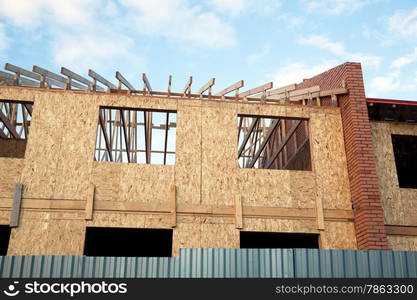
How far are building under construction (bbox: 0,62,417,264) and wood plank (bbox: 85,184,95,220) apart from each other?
1.2 inches

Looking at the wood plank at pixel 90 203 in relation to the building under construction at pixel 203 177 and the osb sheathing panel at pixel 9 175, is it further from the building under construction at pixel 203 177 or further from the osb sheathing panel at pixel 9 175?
the osb sheathing panel at pixel 9 175

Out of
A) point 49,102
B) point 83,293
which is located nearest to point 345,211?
point 83,293

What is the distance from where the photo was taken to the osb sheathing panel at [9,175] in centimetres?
1394

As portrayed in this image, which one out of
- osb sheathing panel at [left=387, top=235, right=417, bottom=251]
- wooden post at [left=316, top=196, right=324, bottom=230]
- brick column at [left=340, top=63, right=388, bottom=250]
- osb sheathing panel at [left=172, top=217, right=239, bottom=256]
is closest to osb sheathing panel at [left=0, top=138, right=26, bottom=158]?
osb sheathing panel at [left=172, top=217, right=239, bottom=256]

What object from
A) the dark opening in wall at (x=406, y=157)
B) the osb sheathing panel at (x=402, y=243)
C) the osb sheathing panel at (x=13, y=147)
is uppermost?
the osb sheathing panel at (x=13, y=147)

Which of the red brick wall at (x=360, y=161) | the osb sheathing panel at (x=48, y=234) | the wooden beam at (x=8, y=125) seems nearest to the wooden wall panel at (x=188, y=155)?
the osb sheathing panel at (x=48, y=234)

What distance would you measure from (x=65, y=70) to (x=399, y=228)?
11759mm

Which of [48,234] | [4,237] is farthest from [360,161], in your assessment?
[4,237]

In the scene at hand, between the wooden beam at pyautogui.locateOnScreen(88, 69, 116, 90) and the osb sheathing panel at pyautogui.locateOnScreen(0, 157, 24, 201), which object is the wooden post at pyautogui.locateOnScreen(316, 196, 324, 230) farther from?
the osb sheathing panel at pyautogui.locateOnScreen(0, 157, 24, 201)

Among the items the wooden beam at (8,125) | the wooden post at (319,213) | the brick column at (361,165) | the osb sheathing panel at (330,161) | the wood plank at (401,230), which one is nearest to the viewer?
the brick column at (361,165)

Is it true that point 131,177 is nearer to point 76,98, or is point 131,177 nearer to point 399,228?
point 76,98

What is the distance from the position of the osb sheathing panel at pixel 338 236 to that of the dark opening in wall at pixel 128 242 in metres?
5.39

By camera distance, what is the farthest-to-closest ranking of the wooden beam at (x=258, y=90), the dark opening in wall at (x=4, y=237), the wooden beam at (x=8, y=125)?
the wooden beam at (x=8, y=125) < the dark opening in wall at (x=4, y=237) < the wooden beam at (x=258, y=90)

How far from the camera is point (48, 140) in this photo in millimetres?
14695
